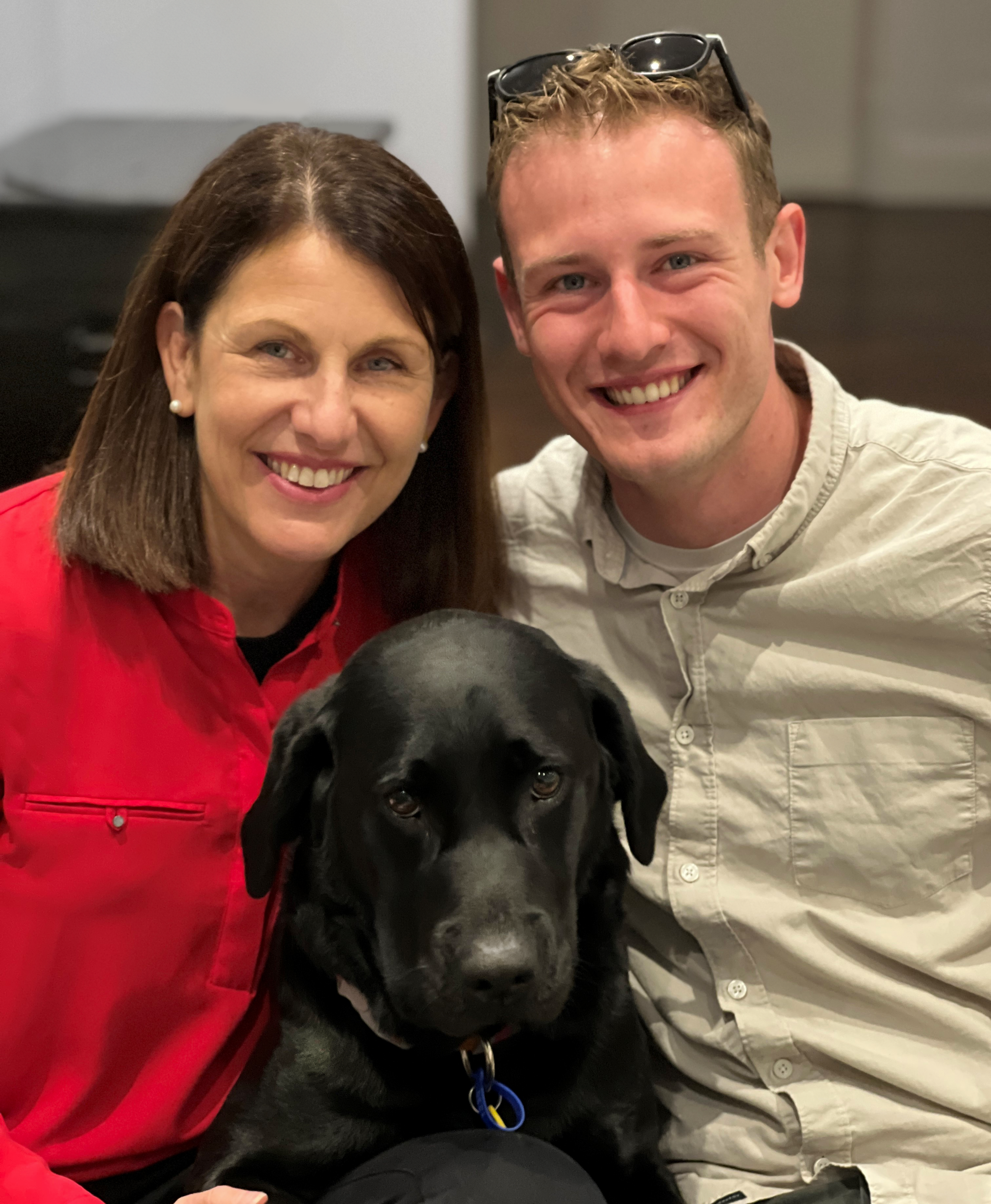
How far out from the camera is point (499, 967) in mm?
1050

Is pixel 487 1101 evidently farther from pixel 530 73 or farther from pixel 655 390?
pixel 530 73

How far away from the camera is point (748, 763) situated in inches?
57.4

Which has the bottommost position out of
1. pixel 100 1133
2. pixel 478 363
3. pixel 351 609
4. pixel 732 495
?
pixel 100 1133

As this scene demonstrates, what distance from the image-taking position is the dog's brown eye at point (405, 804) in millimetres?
1164

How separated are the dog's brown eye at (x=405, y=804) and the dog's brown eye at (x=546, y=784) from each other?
11 centimetres

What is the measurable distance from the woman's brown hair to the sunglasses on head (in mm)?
201

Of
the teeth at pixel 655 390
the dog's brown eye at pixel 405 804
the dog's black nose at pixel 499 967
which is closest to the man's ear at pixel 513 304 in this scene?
the teeth at pixel 655 390

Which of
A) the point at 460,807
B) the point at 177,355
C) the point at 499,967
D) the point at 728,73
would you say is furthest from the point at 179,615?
the point at 728,73

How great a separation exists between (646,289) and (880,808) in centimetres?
66

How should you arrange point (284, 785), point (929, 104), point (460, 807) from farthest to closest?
point (929, 104) < point (284, 785) < point (460, 807)

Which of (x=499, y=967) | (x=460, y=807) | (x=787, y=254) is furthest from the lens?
(x=787, y=254)

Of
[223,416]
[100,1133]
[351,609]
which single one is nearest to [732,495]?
[351,609]

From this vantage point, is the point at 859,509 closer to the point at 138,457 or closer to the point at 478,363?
the point at 478,363

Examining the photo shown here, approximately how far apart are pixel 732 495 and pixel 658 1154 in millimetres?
765
